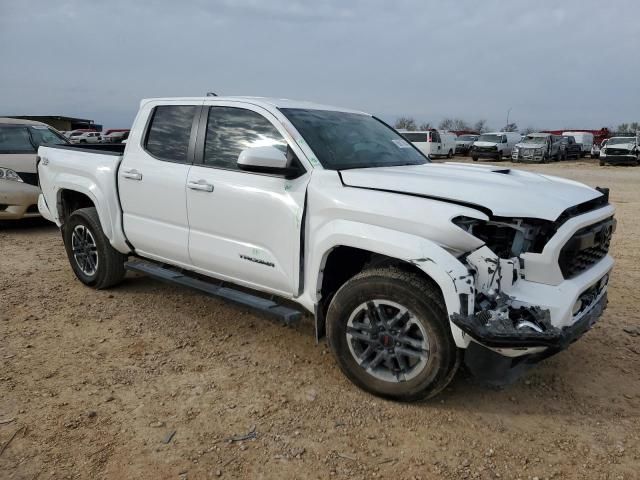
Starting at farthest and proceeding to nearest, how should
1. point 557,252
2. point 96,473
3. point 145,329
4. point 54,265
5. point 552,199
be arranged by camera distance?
1. point 54,265
2. point 145,329
3. point 552,199
4. point 557,252
5. point 96,473

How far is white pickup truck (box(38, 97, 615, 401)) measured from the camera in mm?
2688

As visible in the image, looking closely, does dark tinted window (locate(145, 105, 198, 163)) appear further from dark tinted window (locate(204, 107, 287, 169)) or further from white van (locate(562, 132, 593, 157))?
white van (locate(562, 132, 593, 157))

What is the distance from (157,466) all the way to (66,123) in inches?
2303

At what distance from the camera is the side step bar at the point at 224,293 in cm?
342

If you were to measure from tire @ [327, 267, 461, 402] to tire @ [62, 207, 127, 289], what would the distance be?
2616 mm

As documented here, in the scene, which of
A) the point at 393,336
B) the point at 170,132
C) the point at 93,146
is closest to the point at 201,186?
the point at 170,132

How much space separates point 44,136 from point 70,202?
4370 millimetres

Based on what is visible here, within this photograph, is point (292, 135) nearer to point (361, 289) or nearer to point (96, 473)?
point (361, 289)

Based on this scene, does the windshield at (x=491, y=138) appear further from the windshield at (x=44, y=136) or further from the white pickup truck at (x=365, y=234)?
the white pickup truck at (x=365, y=234)

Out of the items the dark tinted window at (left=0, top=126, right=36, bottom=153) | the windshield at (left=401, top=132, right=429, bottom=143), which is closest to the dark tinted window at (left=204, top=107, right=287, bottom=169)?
the dark tinted window at (left=0, top=126, right=36, bottom=153)

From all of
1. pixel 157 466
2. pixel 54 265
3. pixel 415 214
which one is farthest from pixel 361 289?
pixel 54 265

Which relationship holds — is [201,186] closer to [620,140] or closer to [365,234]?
[365,234]

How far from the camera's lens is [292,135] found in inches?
135

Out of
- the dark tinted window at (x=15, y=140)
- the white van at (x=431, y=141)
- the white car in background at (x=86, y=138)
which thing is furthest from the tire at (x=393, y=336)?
the white car in background at (x=86, y=138)
